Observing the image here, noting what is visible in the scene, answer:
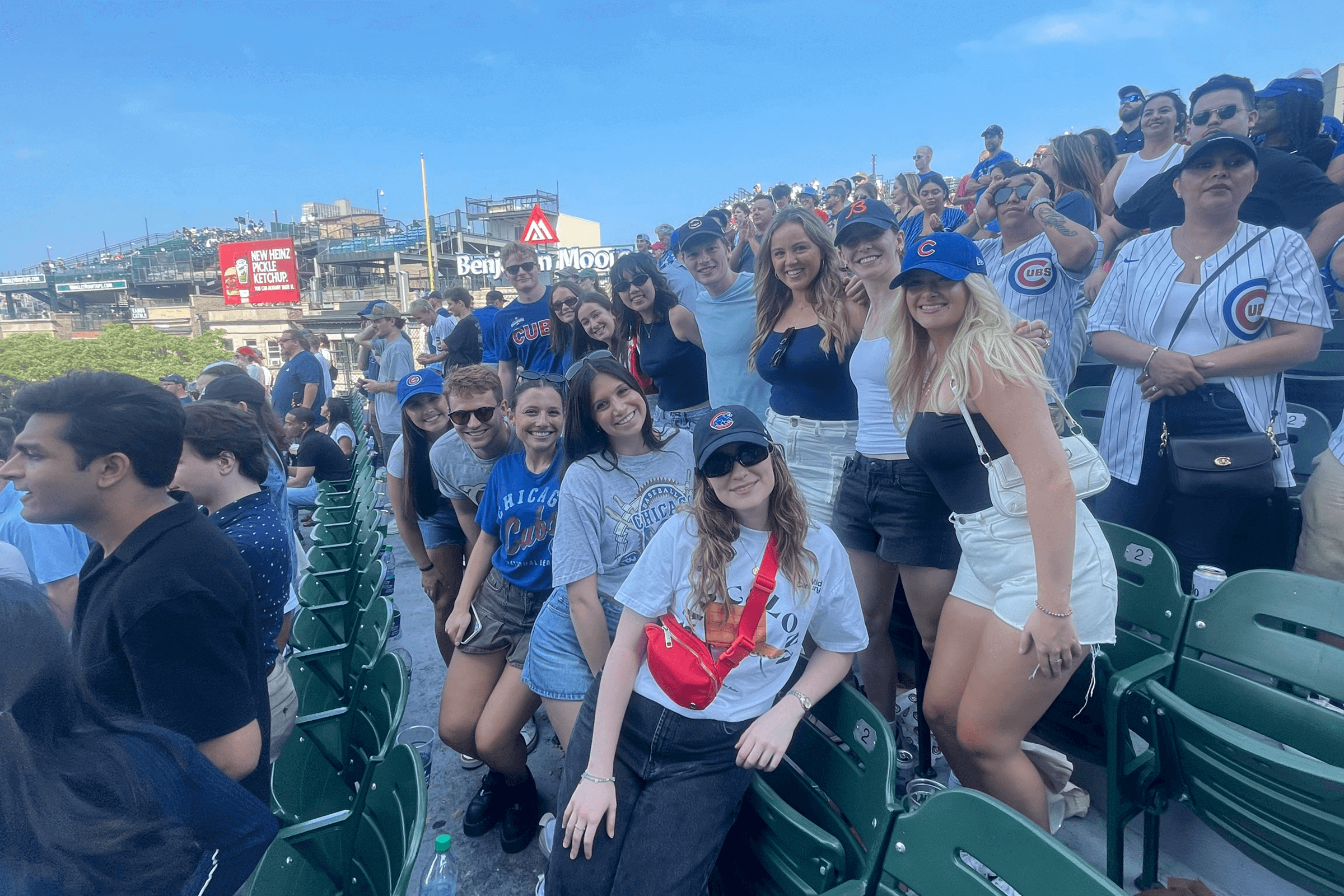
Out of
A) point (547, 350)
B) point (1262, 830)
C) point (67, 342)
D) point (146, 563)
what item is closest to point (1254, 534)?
point (1262, 830)

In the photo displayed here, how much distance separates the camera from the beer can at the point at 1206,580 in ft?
6.83

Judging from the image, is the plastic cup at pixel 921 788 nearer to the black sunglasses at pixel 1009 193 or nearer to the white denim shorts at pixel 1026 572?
the white denim shorts at pixel 1026 572

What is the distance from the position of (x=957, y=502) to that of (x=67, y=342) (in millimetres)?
53542

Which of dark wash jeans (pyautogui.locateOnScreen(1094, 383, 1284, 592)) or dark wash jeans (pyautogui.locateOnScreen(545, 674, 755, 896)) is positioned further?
dark wash jeans (pyautogui.locateOnScreen(1094, 383, 1284, 592))

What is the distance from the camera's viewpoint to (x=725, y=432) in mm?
1806

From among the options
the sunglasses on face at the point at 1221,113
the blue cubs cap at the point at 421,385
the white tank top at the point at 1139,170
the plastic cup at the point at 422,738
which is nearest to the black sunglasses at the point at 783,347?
the blue cubs cap at the point at 421,385

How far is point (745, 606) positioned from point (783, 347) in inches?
49.5

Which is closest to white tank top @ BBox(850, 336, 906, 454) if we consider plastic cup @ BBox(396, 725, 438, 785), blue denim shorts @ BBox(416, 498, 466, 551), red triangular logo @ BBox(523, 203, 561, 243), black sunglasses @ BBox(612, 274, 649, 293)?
black sunglasses @ BBox(612, 274, 649, 293)

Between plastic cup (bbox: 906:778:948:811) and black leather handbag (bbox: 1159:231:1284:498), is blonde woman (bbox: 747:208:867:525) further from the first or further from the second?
black leather handbag (bbox: 1159:231:1284:498)

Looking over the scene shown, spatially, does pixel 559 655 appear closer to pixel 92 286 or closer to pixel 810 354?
pixel 810 354

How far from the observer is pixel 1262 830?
1473mm

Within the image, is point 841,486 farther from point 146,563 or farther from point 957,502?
point 146,563

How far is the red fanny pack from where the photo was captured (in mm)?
1733

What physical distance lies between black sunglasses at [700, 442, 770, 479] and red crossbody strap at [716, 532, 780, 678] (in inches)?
11.4
